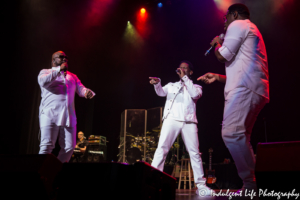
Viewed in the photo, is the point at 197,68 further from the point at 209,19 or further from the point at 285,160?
the point at 285,160

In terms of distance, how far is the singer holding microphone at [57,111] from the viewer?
341cm

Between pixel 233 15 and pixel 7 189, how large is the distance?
104 inches

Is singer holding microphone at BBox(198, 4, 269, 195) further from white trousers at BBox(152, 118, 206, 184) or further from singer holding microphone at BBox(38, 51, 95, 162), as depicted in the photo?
singer holding microphone at BBox(38, 51, 95, 162)

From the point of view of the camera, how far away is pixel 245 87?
2.32 metres

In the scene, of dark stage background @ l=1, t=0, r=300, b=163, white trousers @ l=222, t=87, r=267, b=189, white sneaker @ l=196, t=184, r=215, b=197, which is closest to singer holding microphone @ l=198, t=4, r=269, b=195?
white trousers @ l=222, t=87, r=267, b=189

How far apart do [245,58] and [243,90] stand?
349 millimetres

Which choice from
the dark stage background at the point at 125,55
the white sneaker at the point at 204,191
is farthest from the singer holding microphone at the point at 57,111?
the dark stage background at the point at 125,55

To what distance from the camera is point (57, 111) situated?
3520mm

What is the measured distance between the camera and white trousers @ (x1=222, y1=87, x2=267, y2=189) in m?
2.21

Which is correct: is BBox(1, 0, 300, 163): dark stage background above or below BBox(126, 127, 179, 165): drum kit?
above

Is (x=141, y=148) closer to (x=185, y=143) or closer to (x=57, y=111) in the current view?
(x=185, y=143)

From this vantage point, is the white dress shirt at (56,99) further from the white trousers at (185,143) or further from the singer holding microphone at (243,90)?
the singer holding microphone at (243,90)

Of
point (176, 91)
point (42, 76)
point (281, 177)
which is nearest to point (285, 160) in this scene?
point (281, 177)

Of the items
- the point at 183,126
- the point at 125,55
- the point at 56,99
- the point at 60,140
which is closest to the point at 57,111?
the point at 56,99
